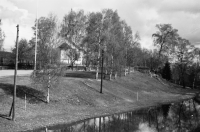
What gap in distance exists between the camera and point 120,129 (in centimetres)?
2283

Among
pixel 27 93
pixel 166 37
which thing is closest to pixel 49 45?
pixel 27 93

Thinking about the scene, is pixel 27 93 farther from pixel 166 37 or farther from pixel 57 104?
pixel 166 37

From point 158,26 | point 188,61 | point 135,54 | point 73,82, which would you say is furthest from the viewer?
point 158,26

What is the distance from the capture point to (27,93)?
3027 cm

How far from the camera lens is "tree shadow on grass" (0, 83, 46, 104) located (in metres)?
28.6

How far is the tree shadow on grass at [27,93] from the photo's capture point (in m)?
28.6

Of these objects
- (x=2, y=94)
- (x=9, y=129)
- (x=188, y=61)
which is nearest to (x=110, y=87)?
(x=2, y=94)

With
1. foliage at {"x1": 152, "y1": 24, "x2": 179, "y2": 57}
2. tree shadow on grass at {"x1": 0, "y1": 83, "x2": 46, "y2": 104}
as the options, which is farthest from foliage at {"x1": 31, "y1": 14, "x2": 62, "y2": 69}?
foliage at {"x1": 152, "y1": 24, "x2": 179, "y2": 57}

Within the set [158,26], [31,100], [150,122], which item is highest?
[158,26]

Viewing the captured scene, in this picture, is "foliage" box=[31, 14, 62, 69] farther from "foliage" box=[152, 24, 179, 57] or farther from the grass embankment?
"foliage" box=[152, 24, 179, 57]

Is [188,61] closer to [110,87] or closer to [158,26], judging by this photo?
[158,26]

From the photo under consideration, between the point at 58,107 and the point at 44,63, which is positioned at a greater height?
the point at 44,63

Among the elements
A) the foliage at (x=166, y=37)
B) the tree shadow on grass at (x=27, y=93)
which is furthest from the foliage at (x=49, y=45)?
the foliage at (x=166, y=37)

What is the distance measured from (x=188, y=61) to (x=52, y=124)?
71273 millimetres
